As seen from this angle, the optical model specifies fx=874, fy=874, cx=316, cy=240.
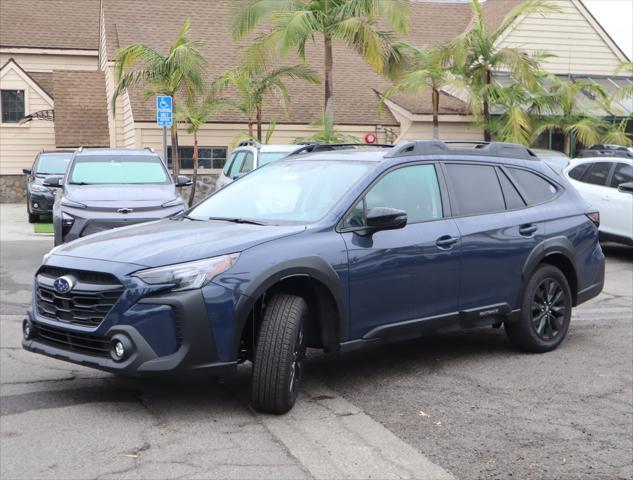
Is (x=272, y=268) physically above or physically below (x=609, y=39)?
below

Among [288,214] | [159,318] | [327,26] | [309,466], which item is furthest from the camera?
[327,26]

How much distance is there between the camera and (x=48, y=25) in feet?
125

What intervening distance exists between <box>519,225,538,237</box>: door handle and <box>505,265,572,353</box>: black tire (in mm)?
354

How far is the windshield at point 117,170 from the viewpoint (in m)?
13.2

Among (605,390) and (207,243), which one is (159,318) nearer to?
(207,243)

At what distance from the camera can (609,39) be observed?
97.2 ft

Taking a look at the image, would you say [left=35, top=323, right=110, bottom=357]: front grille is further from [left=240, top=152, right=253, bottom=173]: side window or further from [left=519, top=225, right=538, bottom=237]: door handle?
[left=240, top=152, right=253, bottom=173]: side window

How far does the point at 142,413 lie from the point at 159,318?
2.56ft

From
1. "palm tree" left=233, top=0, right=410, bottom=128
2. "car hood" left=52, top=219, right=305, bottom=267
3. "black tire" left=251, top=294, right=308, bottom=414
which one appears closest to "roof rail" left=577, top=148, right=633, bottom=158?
"palm tree" left=233, top=0, right=410, bottom=128

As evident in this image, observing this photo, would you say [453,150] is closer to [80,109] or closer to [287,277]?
[287,277]

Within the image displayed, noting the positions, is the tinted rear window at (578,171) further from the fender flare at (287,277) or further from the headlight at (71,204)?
the fender flare at (287,277)

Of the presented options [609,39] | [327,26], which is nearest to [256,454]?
[327,26]

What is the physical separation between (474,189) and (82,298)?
3.37m

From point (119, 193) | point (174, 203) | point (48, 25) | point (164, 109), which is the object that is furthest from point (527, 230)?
point (48, 25)
